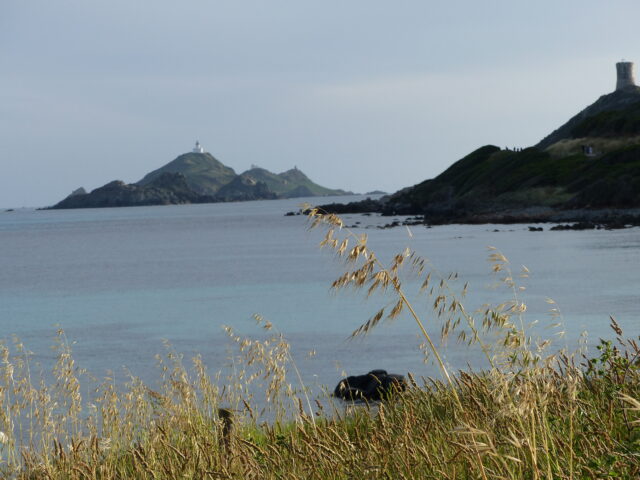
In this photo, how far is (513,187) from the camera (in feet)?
337

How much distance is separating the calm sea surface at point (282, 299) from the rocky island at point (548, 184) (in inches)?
506

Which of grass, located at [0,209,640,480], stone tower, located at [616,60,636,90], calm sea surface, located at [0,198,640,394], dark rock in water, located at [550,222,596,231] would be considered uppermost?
stone tower, located at [616,60,636,90]

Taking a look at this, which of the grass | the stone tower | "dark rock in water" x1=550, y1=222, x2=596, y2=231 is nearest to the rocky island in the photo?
"dark rock in water" x1=550, y1=222, x2=596, y2=231

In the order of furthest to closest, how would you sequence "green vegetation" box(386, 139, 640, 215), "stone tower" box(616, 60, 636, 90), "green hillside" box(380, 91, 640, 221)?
"stone tower" box(616, 60, 636, 90), "green hillside" box(380, 91, 640, 221), "green vegetation" box(386, 139, 640, 215)

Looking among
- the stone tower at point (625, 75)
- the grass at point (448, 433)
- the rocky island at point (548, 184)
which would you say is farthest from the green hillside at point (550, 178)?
the grass at point (448, 433)

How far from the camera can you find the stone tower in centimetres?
16450

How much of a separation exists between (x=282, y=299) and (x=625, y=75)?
486 ft

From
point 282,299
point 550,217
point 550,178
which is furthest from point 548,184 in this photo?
point 282,299

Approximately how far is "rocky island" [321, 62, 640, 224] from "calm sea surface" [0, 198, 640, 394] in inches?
506

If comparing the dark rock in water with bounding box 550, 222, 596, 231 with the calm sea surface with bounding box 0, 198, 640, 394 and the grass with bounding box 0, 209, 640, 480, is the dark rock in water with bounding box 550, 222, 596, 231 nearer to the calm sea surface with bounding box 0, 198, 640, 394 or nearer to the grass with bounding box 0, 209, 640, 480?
the calm sea surface with bounding box 0, 198, 640, 394

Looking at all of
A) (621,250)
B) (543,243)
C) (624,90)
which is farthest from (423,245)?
(624,90)

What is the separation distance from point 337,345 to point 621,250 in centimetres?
3044

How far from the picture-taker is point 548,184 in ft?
320

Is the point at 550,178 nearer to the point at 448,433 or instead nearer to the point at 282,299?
the point at 282,299
